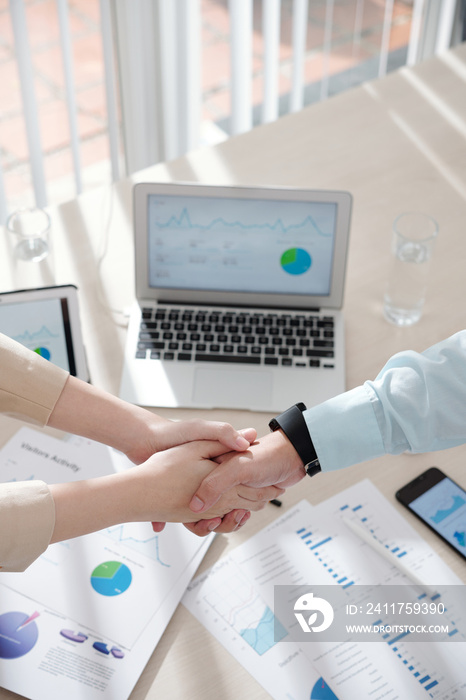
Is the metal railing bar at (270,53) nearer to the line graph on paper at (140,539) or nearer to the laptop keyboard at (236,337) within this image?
the laptop keyboard at (236,337)

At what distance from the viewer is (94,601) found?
104 cm

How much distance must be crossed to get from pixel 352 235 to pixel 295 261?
32 cm

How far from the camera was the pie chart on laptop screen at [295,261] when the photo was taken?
4.45 feet

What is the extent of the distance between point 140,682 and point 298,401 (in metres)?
0.53

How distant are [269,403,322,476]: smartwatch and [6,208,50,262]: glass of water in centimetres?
63

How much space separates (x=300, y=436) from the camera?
1.18 metres

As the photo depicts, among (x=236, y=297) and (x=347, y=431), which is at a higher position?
(x=236, y=297)

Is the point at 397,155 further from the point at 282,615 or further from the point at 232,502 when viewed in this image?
the point at 282,615

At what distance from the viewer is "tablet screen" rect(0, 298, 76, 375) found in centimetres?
127

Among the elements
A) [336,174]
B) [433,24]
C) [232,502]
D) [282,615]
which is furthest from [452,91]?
[282,615]

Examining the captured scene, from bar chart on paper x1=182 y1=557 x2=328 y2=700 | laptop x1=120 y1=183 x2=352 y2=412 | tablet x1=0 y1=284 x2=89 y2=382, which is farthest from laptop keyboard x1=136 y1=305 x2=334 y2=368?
bar chart on paper x1=182 y1=557 x2=328 y2=700

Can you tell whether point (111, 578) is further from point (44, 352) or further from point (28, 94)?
point (28, 94)

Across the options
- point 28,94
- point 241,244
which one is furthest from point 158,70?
point 241,244

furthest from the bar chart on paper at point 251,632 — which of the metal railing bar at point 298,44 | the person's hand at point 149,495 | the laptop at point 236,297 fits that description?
the metal railing bar at point 298,44
